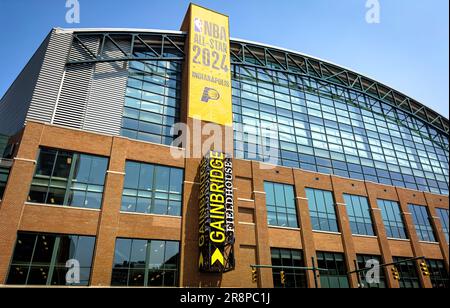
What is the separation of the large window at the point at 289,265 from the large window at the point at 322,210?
4.31 metres

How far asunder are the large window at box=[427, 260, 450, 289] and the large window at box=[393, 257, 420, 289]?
259cm

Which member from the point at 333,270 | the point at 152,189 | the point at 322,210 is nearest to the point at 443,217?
the point at 322,210

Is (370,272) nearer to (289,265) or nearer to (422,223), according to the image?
(289,265)

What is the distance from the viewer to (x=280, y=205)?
3247 centimetres

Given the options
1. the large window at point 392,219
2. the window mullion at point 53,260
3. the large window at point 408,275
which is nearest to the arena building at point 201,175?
the window mullion at point 53,260

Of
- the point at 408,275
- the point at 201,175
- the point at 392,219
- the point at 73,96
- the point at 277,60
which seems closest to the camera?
the point at 201,175

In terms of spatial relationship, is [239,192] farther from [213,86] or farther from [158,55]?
[158,55]

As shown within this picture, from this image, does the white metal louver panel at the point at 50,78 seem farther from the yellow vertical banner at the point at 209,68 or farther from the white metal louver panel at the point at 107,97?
the yellow vertical banner at the point at 209,68

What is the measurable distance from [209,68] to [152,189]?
16499mm

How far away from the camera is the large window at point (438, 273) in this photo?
36353 mm

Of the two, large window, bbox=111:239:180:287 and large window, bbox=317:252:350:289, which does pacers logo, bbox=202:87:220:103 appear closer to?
large window, bbox=111:239:180:287

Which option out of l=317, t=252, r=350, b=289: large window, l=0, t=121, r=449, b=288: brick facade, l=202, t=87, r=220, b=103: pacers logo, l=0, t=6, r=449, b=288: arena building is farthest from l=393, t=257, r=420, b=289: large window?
l=202, t=87, r=220, b=103: pacers logo

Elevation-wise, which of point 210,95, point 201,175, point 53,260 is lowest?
point 53,260

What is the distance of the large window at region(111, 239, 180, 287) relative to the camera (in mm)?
23220
